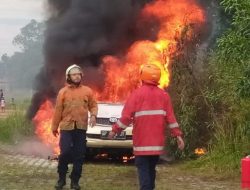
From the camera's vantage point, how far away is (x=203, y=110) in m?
14.0

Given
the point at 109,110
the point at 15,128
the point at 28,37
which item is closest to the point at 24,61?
the point at 28,37

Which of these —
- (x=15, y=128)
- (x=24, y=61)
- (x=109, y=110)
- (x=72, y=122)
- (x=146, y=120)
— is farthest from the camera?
(x=24, y=61)

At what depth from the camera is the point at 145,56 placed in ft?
55.3

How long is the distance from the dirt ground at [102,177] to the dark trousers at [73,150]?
362 millimetres

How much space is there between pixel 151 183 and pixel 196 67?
24.4 ft

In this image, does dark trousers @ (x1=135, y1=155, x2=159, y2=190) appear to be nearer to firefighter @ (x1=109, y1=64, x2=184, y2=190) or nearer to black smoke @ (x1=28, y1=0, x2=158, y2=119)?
firefighter @ (x1=109, y1=64, x2=184, y2=190)

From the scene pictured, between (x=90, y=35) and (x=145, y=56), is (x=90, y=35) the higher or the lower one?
the higher one

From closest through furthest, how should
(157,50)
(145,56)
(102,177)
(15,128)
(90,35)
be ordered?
(102,177) < (157,50) < (145,56) < (90,35) < (15,128)

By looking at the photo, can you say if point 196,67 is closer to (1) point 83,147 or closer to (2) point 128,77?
(2) point 128,77

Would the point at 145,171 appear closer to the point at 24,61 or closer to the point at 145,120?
the point at 145,120

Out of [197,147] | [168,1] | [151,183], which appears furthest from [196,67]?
[151,183]

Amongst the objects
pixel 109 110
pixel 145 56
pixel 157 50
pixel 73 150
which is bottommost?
pixel 73 150

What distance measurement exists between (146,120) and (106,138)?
5857mm

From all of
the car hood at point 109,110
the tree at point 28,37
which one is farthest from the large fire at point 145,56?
the tree at point 28,37
